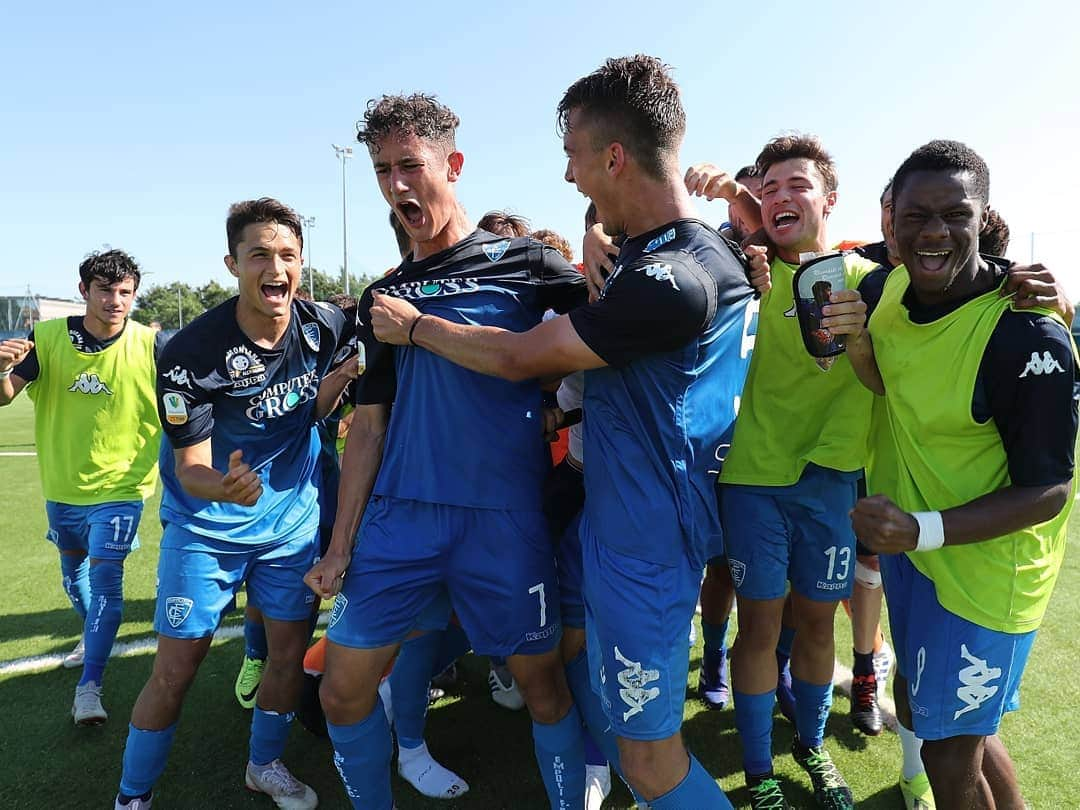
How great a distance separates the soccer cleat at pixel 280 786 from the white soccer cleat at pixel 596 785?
1.12 m

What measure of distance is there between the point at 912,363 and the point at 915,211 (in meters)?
0.45

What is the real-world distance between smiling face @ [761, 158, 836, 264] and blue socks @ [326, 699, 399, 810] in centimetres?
223

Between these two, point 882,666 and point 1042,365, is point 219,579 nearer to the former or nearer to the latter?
point 1042,365

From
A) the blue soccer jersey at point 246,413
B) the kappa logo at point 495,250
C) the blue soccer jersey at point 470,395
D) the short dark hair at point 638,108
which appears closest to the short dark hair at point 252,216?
the blue soccer jersey at point 246,413

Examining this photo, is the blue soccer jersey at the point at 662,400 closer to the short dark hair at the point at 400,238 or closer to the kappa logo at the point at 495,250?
the kappa logo at the point at 495,250

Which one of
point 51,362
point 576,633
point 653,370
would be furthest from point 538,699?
point 51,362

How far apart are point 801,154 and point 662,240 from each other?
1279 millimetres

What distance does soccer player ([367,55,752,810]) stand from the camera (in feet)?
6.79

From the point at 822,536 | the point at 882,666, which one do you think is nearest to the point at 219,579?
the point at 822,536

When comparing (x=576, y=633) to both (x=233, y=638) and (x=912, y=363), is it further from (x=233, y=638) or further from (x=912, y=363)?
(x=233, y=638)

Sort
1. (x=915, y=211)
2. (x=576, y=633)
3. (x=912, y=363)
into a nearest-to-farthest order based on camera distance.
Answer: (x=915, y=211)
(x=912, y=363)
(x=576, y=633)

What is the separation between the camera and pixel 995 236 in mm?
2533

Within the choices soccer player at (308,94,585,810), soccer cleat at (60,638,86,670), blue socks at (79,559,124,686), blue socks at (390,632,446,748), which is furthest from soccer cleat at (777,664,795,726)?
soccer cleat at (60,638,86,670)

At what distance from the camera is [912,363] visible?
7.10 ft
